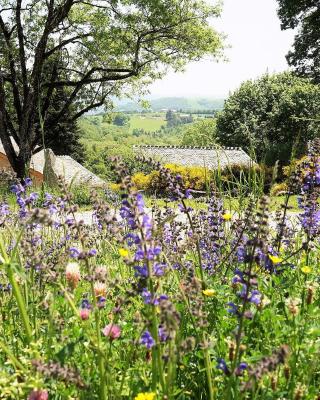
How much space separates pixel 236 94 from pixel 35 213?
54.9 meters

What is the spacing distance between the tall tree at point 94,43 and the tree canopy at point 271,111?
22.1 meters

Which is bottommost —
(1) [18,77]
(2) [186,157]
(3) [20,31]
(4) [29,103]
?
(2) [186,157]

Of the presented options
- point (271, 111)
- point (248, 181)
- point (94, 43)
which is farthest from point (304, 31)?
point (248, 181)

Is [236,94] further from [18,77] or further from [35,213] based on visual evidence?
[35,213]

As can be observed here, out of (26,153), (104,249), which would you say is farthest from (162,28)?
(104,249)

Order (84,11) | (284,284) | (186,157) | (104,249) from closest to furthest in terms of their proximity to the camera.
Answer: (284,284), (104,249), (84,11), (186,157)

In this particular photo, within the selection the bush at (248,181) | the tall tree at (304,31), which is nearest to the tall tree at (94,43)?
the tall tree at (304,31)

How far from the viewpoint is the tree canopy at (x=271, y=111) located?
1880 inches

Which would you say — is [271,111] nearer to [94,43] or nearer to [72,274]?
[94,43]

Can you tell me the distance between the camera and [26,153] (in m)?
22.8

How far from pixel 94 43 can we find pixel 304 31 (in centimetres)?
1405

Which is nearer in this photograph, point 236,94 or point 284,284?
point 284,284

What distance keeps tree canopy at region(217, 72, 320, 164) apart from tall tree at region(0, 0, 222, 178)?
72.5 ft

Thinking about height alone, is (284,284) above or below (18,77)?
below
